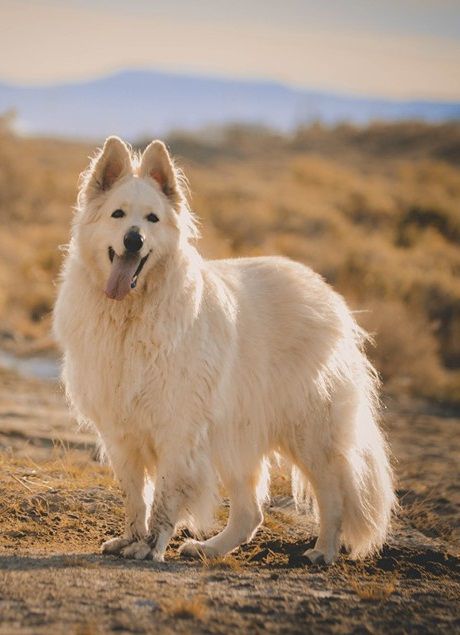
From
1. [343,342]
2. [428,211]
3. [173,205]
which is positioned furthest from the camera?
[428,211]

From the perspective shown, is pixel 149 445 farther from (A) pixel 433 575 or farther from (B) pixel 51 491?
(A) pixel 433 575

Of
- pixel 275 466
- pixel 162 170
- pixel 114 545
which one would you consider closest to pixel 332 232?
pixel 275 466

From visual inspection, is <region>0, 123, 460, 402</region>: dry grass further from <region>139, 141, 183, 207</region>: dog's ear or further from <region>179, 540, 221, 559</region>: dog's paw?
<region>179, 540, 221, 559</region>: dog's paw

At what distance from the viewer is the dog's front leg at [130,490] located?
20.2 ft

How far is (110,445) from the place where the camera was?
20.1 feet

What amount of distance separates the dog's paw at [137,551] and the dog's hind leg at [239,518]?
23.8 inches

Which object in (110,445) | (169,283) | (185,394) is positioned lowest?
(110,445)

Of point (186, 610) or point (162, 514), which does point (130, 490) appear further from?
point (186, 610)

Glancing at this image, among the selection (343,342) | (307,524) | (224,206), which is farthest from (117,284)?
(224,206)

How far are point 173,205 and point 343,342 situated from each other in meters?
1.75

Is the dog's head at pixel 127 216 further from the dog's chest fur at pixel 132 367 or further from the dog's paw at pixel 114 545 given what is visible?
the dog's paw at pixel 114 545

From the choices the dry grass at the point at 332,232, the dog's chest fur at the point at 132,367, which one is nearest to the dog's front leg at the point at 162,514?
the dog's chest fur at the point at 132,367

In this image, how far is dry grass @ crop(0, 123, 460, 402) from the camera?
18188mm

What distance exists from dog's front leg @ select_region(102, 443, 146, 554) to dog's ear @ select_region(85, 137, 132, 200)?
1.72 meters
